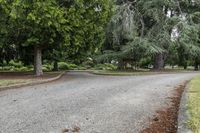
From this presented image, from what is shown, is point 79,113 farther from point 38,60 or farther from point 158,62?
point 158,62

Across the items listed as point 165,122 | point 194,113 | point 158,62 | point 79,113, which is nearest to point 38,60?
point 79,113

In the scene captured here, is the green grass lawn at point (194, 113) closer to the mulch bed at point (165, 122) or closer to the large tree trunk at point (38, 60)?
the mulch bed at point (165, 122)

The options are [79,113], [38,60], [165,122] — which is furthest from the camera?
[38,60]

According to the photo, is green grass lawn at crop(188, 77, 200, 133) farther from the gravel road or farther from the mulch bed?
the gravel road

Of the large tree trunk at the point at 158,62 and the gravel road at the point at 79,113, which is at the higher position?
the large tree trunk at the point at 158,62

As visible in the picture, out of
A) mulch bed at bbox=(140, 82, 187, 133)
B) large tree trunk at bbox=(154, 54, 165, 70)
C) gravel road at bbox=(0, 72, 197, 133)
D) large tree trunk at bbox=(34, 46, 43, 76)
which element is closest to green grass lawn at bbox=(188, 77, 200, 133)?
mulch bed at bbox=(140, 82, 187, 133)

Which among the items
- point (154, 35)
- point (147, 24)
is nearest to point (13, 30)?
point (154, 35)

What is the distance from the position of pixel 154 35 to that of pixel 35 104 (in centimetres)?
2385

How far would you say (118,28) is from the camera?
3108 cm

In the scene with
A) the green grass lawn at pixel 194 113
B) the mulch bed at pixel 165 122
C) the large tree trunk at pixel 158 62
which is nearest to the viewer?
the green grass lawn at pixel 194 113

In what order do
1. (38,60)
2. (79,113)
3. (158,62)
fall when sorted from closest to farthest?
(79,113)
(38,60)
(158,62)

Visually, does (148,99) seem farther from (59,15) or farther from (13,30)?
(13,30)

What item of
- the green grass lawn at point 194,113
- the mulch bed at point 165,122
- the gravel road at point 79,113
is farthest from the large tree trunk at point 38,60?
the mulch bed at point 165,122

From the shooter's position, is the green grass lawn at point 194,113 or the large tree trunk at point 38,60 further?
the large tree trunk at point 38,60
